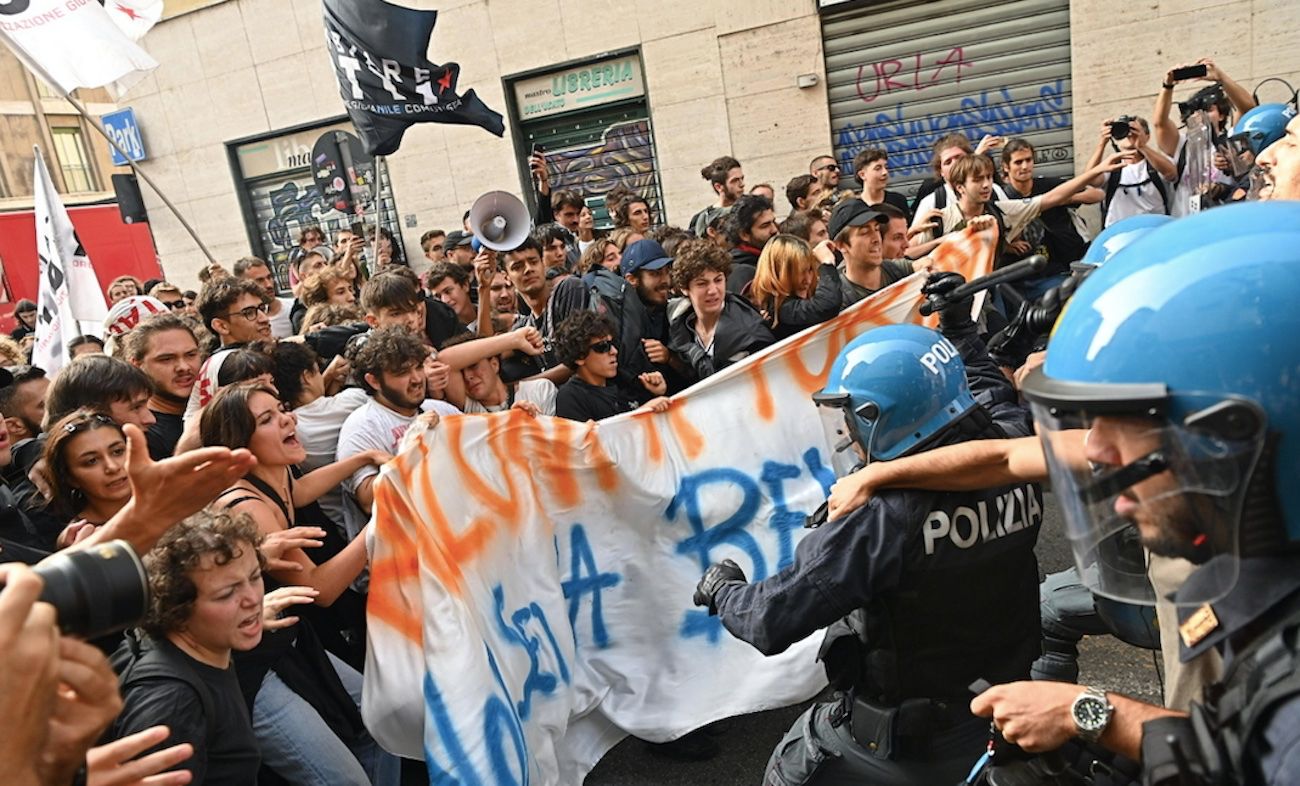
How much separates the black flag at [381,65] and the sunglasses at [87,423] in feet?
13.4

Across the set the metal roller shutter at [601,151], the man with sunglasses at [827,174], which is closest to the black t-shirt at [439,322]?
the man with sunglasses at [827,174]

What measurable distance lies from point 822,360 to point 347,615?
2.25m

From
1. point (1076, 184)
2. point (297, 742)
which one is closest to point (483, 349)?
point (297, 742)

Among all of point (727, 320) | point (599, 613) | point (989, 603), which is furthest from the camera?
point (727, 320)

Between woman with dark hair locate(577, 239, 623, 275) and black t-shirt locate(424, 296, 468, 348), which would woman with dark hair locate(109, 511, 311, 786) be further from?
woman with dark hair locate(577, 239, 623, 275)

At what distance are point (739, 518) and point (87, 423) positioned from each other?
2.33 meters

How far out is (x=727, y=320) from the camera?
4.62 meters

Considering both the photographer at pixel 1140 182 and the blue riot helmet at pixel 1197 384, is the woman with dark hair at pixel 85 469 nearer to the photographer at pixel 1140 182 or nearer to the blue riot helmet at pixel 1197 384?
the blue riot helmet at pixel 1197 384

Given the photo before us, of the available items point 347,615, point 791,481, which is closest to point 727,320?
point 791,481

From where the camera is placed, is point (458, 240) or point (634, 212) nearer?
point (634, 212)

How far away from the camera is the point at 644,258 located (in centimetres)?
520

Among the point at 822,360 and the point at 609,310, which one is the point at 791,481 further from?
the point at 609,310

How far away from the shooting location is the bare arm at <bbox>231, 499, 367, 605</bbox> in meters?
2.89

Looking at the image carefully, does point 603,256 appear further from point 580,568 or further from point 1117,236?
point 1117,236
